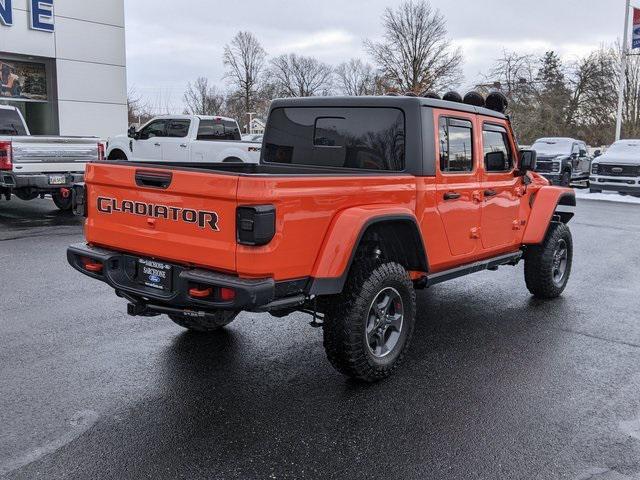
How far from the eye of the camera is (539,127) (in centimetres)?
4269

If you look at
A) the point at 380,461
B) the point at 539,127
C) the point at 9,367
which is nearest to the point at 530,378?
the point at 380,461

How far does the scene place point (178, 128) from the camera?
16.1 metres

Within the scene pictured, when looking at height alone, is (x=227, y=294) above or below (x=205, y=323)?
above

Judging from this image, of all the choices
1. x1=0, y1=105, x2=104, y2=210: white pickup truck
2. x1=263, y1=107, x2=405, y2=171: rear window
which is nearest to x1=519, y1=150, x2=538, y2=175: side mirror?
x1=263, y1=107, x2=405, y2=171: rear window

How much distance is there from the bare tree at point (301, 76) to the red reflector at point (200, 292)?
65700 mm

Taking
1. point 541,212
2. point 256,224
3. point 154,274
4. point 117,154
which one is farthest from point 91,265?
point 117,154

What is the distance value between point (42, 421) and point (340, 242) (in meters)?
2.04

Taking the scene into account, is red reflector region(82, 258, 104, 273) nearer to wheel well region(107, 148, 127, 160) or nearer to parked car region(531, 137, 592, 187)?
wheel well region(107, 148, 127, 160)

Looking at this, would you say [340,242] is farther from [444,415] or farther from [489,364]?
[489,364]

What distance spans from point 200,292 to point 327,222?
34.9 inches

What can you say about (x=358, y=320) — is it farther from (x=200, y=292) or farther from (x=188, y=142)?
(x=188, y=142)

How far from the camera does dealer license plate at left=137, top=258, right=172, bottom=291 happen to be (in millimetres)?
3830

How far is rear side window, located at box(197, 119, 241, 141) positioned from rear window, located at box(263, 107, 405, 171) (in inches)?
429

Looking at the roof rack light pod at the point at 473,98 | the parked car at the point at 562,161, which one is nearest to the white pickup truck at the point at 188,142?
the roof rack light pod at the point at 473,98
